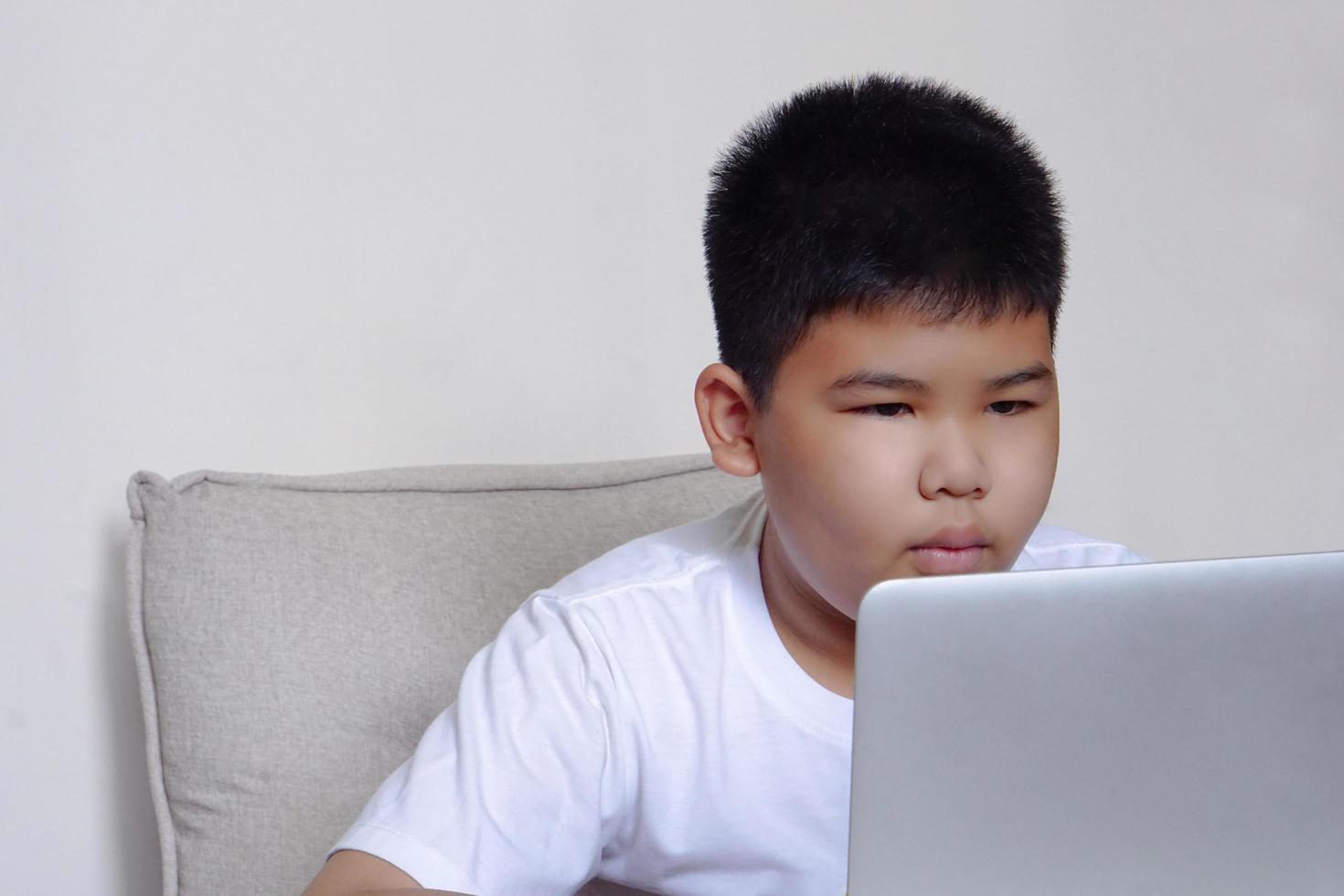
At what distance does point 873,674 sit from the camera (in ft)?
1.73

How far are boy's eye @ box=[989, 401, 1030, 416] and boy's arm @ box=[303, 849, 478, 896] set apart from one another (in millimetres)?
444

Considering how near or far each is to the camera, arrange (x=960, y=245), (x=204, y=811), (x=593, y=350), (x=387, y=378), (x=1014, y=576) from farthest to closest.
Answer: (x=593, y=350) < (x=387, y=378) < (x=204, y=811) < (x=960, y=245) < (x=1014, y=576)

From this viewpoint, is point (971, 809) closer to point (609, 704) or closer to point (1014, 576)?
point (1014, 576)

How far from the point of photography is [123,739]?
133 cm

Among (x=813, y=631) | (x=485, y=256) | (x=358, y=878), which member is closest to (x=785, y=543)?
(x=813, y=631)

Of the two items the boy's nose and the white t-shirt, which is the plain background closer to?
the white t-shirt

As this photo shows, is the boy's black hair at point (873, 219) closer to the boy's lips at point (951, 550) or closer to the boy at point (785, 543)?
the boy at point (785, 543)

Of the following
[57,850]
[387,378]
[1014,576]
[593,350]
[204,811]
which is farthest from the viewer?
[593,350]

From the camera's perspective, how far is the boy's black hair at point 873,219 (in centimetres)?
89

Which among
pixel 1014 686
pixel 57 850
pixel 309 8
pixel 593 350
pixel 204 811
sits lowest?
pixel 57 850

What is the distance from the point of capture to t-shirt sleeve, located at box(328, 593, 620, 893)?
33.6 inches

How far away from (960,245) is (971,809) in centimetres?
45

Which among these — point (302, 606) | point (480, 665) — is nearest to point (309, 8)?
point (302, 606)

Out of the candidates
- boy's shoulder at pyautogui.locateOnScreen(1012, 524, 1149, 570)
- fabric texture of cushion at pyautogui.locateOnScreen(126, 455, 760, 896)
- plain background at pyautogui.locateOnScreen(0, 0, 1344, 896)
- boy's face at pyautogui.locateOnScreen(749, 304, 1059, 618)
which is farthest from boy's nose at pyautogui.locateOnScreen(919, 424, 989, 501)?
plain background at pyautogui.locateOnScreen(0, 0, 1344, 896)
